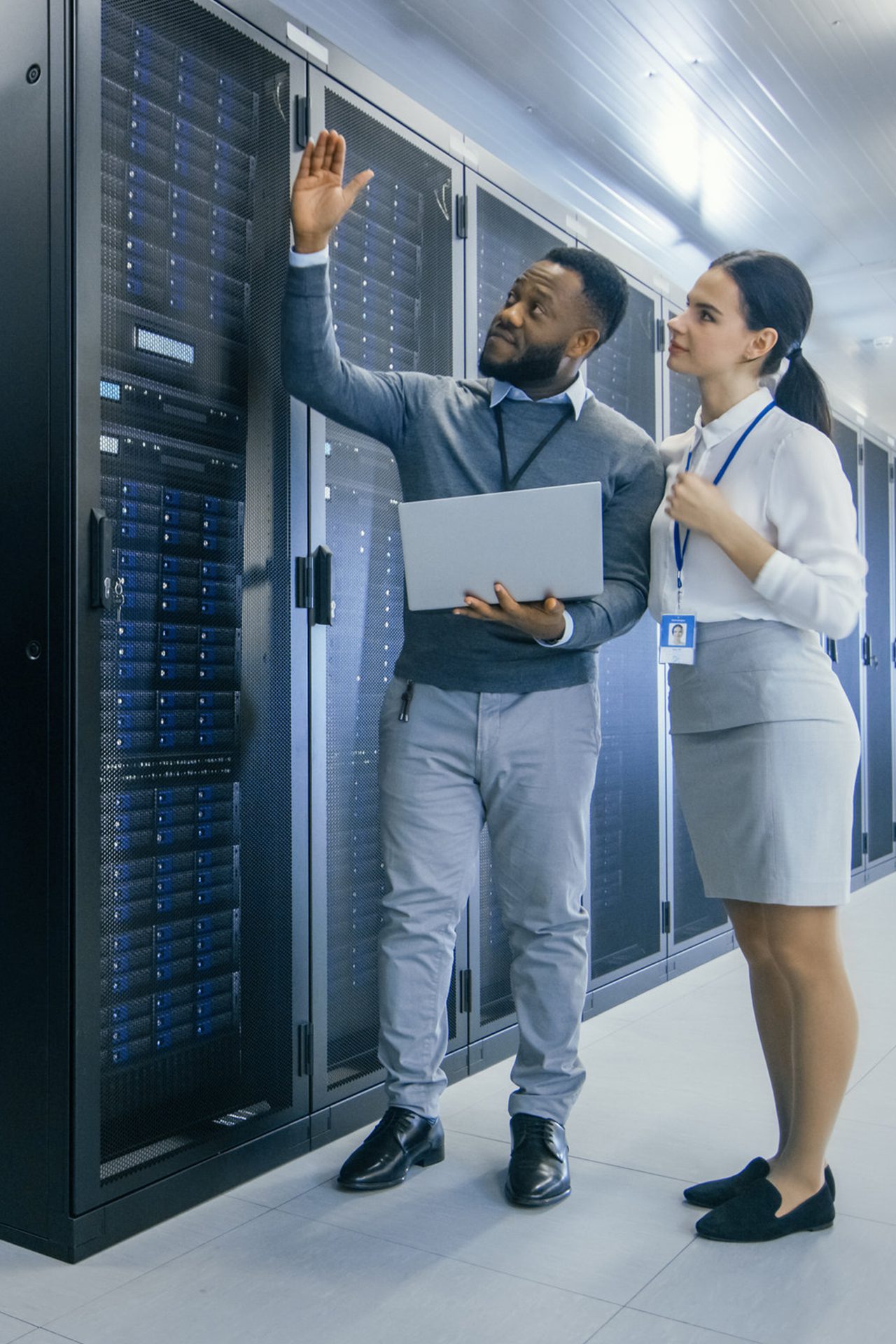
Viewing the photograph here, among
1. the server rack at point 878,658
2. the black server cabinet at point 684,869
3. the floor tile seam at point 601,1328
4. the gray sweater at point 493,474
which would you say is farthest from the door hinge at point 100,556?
the server rack at point 878,658

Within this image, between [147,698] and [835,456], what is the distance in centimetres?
111

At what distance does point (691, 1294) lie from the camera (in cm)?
156

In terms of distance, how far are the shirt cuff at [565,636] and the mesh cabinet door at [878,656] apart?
3.87 m

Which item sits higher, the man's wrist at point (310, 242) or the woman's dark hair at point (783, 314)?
the man's wrist at point (310, 242)

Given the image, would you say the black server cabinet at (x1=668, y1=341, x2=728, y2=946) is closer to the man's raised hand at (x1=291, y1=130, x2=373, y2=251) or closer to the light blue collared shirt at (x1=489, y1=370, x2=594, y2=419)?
the light blue collared shirt at (x1=489, y1=370, x2=594, y2=419)

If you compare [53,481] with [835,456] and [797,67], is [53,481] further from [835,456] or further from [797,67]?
[797,67]

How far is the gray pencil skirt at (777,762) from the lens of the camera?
1714 millimetres

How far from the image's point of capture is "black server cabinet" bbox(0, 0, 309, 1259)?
1.65 meters

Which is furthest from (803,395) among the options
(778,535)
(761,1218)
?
(761,1218)

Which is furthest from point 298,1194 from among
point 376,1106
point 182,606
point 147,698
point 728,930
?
point 728,930

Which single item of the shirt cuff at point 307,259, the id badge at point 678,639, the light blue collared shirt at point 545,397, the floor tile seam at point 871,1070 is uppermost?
the shirt cuff at point 307,259

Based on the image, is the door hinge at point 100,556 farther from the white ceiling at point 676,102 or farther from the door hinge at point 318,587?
the white ceiling at point 676,102

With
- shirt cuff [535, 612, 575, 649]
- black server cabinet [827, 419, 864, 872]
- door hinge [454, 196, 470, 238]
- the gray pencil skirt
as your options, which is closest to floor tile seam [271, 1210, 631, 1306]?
the gray pencil skirt

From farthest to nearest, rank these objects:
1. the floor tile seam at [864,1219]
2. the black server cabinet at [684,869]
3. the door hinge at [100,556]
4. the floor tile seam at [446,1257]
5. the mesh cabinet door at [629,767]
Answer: the black server cabinet at [684,869] → the mesh cabinet door at [629,767] → the floor tile seam at [864,1219] → the door hinge at [100,556] → the floor tile seam at [446,1257]
